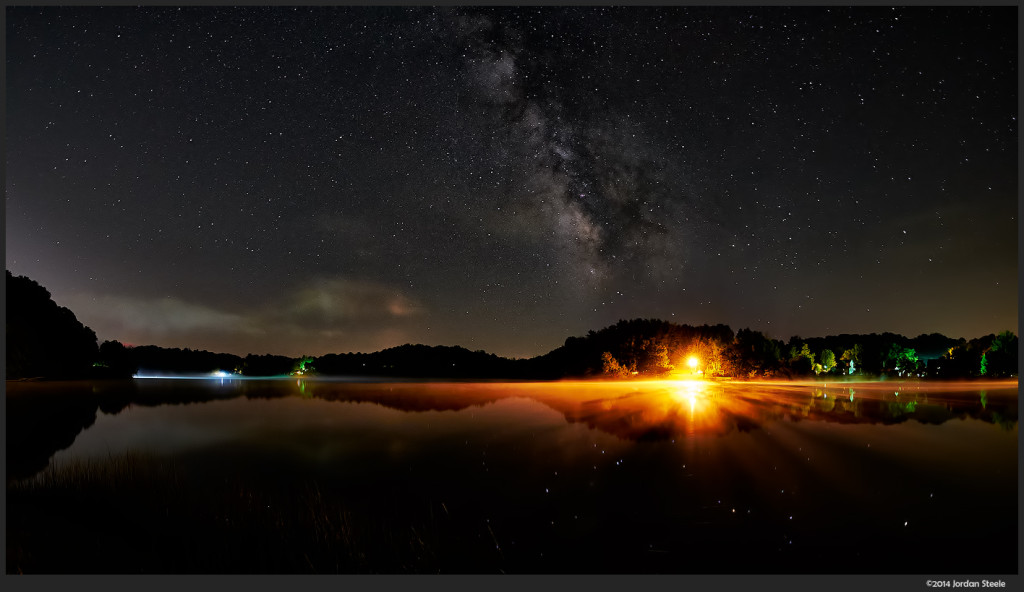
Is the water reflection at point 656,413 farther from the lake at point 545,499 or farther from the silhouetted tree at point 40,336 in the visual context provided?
the silhouetted tree at point 40,336

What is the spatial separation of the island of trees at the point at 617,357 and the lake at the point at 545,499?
44.4 metres

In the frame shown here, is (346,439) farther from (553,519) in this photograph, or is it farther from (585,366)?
(585,366)

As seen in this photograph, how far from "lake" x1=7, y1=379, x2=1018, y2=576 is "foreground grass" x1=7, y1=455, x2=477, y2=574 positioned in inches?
1.9

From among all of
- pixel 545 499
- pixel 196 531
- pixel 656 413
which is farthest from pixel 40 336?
pixel 545 499

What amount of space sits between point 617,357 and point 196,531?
6867 centimetres

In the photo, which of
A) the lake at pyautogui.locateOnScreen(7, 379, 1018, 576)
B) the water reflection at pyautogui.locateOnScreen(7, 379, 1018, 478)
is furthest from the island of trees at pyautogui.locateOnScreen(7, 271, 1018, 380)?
the lake at pyautogui.locateOnScreen(7, 379, 1018, 576)

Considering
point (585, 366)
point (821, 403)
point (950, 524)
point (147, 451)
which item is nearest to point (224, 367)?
point (585, 366)

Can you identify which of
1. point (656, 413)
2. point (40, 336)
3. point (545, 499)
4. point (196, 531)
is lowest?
point (545, 499)

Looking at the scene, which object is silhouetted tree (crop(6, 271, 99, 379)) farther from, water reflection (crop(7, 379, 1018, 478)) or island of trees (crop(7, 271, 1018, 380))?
water reflection (crop(7, 379, 1018, 478))

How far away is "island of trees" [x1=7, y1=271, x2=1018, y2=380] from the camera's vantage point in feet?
171

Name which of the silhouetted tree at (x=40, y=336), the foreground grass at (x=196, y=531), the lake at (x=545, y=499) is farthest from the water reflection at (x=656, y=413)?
the silhouetted tree at (x=40, y=336)

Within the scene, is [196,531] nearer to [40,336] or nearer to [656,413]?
[656,413]

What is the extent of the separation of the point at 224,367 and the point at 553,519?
110 metres

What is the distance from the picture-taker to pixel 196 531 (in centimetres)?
920
